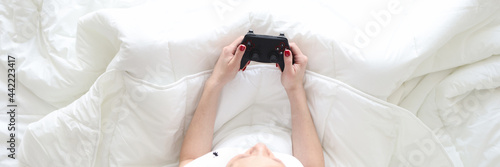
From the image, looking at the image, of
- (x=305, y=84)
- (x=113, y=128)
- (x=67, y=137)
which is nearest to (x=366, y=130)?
(x=305, y=84)

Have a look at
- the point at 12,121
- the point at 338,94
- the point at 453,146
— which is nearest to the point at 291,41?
the point at 338,94

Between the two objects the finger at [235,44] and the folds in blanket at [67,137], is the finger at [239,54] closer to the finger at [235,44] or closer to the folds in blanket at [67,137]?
the finger at [235,44]

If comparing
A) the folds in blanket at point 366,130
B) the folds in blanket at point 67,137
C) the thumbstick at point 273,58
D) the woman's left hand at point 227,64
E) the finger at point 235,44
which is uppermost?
the finger at point 235,44

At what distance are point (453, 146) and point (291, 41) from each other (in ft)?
1.91

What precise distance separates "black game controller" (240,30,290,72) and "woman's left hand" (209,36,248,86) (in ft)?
0.09

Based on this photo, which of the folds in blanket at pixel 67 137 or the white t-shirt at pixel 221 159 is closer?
the white t-shirt at pixel 221 159

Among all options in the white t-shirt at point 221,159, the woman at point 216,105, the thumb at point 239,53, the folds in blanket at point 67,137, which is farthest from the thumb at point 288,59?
the folds in blanket at point 67,137

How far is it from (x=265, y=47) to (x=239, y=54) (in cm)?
7

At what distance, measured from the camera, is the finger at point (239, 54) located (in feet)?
2.97

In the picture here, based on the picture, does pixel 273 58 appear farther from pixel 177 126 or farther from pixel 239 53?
pixel 177 126

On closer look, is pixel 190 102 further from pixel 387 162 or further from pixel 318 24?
pixel 387 162

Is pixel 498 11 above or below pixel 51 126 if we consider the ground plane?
above

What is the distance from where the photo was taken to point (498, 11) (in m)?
0.96

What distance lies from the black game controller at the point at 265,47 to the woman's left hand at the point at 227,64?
26mm
